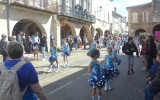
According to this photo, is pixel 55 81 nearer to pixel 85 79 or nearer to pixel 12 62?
pixel 85 79

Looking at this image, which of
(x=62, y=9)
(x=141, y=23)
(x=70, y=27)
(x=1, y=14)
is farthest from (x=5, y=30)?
(x=141, y=23)

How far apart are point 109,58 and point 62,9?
796 inches

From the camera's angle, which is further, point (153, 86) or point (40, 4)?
point (40, 4)

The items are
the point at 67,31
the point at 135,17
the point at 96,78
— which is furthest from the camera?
the point at 135,17

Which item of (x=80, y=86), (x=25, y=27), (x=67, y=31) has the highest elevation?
(x=25, y=27)

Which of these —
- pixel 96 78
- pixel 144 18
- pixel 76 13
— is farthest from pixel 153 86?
pixel 144 18

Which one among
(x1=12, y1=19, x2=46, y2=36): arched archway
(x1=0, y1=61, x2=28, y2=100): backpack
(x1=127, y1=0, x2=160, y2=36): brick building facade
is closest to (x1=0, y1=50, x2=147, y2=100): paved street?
(x1=0, y1=61, x2=28, y2=100): backpack

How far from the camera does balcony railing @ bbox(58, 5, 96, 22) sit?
28438 mm

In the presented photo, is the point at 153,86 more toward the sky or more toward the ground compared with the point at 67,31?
more toward the ground

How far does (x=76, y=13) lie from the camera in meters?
32.1

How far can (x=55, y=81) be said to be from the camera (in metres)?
10.6

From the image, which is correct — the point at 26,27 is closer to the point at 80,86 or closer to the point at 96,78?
the point at 80,86

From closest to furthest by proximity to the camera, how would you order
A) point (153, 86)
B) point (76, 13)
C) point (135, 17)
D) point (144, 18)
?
point (153, 86) < point (76, 13) < point (144, 18) < point (135, 17)

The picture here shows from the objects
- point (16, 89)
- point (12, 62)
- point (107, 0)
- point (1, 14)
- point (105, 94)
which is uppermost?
point (107, 0)
